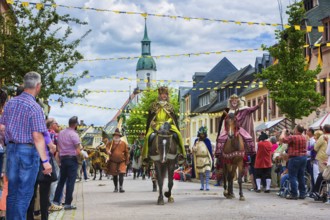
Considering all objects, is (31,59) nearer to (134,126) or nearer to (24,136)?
(24,136)

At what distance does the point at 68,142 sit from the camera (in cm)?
1392

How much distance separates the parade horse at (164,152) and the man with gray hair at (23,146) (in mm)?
7793

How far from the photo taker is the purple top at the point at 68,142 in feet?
45.5

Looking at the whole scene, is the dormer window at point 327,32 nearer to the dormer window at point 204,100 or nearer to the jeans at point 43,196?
the jeans at point 43,196

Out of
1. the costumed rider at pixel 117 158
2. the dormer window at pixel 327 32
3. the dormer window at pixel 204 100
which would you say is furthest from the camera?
the dormer window at pixel 204 100

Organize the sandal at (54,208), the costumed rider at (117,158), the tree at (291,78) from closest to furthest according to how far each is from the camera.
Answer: the sandal at (54,208)
the costumed rider at (117,158)
the tree at (291,78)

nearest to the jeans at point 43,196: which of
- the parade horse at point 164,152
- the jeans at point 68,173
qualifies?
the jeans at point 68,173

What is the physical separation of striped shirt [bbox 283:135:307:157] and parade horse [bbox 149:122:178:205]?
3127mm

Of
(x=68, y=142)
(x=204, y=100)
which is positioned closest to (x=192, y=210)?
(x=68, y=142)

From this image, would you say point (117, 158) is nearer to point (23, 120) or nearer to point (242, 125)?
point (242, 125)

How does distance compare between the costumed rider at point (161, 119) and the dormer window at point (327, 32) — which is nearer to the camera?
the costumed rider at point (161, 119)

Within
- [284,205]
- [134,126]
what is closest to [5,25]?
[284,205]

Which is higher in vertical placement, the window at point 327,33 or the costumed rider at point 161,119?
the window at point 327,33

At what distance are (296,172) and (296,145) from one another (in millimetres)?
642
